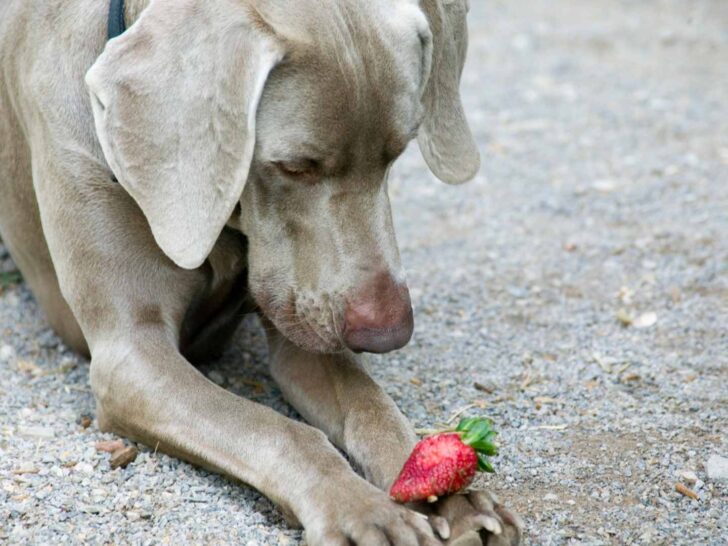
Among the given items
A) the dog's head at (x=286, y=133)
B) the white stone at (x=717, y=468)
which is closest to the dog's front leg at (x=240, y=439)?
the dog's head at (x=286, y=133)

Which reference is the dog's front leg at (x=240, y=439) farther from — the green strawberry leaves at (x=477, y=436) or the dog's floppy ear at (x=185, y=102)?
the dog's floppy ear at (x=185, y=102)

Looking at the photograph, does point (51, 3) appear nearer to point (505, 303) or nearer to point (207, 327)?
point (207, 327)

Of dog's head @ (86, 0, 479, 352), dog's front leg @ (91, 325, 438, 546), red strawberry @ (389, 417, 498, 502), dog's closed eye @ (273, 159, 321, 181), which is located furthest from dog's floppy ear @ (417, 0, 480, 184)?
red strawberry @ (389, 417, 498, 502)

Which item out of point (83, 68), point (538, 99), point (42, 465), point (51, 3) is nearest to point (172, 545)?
point (42, 465)

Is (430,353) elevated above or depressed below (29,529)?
below

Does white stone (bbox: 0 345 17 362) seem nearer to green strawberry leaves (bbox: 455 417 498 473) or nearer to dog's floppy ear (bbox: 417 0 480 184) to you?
dog's floppy ear (bbox: 417 0 480 184)

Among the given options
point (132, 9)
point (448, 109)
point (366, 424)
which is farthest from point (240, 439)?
point (448, 109)

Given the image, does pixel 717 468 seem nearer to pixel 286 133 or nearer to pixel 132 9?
pixel 286 133
